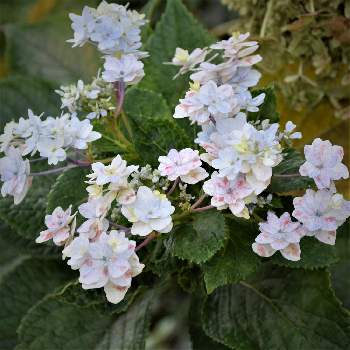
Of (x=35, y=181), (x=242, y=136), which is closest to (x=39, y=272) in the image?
(x=35, y=181)

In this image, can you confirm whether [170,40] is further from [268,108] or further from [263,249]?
[263,249]

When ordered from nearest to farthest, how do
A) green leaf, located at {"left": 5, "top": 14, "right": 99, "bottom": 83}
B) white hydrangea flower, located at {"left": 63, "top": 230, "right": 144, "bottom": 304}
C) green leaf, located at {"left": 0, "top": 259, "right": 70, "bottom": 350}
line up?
white hydrangea flower, located at {"left": 63, "top": 230, "right": 144, "bottom": 304}, green leaf, located at {"left": 0, "top": 259, "right": 70, "bottom": 350}, green leaf, located at {"left": 5, "top": 14, "right": 99, "bottom": 83}

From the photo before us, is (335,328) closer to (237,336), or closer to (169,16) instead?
(237,336)

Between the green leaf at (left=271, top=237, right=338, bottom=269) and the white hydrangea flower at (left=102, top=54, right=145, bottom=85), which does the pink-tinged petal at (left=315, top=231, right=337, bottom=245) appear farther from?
the white hydrangea flower at (left=102, top=54, right=145, bottom=85)

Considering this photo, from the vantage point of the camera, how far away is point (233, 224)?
2.26 feet

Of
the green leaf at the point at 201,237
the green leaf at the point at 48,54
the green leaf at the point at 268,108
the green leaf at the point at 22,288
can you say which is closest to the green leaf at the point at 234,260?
the green leaf at the point at 201,237

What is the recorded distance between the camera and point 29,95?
40.3 inches

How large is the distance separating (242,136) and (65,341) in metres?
0.41

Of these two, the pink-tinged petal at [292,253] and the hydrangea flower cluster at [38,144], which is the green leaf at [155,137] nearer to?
the hydrangea flower cluster at [38,144]

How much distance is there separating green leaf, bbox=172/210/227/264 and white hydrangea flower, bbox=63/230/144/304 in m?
0.07

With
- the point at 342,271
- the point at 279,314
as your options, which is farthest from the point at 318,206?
the point at 342,271

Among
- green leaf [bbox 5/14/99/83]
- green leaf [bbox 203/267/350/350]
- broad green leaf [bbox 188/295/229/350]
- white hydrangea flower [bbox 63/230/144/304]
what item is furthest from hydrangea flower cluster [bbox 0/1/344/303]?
green leaf [bbox 5/14/99/83]

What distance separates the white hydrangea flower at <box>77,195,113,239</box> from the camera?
576mm

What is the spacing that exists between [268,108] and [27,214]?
Result: 13.3 inches
